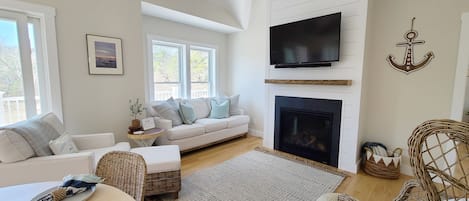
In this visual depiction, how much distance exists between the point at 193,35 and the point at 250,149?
2.63m

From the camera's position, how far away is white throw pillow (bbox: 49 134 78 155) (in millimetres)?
1944

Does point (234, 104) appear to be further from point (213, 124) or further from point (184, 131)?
point (184, 131)

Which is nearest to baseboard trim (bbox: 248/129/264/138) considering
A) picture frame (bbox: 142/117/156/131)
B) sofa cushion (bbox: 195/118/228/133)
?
sofa cushion (bbox: 195/118/228/133)

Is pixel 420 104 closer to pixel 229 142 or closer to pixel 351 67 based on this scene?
pixel 351 67

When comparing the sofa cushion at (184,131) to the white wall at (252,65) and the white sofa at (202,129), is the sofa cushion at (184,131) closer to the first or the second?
the white sofa at (202,129)

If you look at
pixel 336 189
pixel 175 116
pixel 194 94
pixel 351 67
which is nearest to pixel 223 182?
pixel 336 189

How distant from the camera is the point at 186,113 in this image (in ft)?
12.6

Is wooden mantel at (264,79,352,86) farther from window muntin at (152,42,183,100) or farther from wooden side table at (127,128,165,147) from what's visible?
window muntin at (152,42,183,100)

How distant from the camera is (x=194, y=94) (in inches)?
188

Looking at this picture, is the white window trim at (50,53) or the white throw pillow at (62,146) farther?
the white window trim at (50,53)

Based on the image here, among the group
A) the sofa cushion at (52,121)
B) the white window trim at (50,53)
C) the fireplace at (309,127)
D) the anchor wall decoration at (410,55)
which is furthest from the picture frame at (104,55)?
the anchor wall decoration at (410,55)

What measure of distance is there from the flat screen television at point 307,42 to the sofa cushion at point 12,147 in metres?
3.05

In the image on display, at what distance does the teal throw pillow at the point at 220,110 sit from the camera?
4.34 metres

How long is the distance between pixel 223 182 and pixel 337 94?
1.90m
